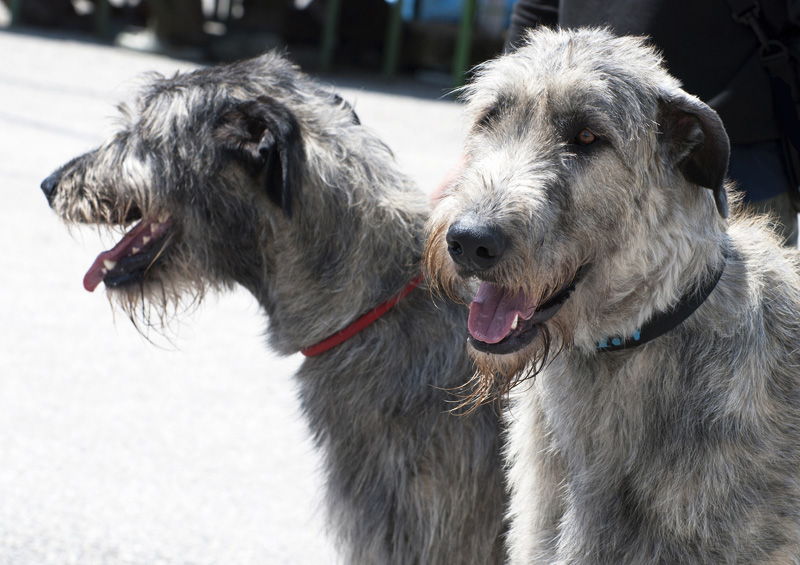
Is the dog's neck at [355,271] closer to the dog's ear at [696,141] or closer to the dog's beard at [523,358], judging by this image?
the dog's beard at [523,358]

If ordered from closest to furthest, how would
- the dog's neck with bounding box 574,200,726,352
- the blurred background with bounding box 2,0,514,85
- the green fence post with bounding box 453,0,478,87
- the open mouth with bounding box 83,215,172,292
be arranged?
1. the dog's neck with bounding box 574,200,726,352
2. the open mouth with bounding box 83,215,172,292
3. the green fence post with bounding box 453,0,478,87
4. the blurred background with bounding box 2,0,514,85

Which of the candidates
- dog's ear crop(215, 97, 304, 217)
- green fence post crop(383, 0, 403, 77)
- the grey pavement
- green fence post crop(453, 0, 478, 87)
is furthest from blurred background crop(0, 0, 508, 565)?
green fence post crop(383, 0, 403, 77)

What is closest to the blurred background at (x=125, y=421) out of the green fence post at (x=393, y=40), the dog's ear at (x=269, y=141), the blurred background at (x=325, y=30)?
the dog's ear at (x=269, y=141)

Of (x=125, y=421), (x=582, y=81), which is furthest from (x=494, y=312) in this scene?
(x=125, y=421)

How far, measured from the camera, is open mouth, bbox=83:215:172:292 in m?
3.44

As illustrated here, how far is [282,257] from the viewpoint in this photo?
337 centimetres

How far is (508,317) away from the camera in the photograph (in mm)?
2486

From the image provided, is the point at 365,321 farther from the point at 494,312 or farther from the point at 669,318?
the point at 669,318

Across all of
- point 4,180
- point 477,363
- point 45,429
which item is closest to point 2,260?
point 4,180

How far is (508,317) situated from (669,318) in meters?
0.38

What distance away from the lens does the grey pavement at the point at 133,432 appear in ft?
13.6

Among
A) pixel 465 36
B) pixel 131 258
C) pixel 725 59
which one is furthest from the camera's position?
pixel 465 36

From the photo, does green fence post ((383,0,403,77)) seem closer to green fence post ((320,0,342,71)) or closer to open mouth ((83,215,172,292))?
green fence post ((320,0,342,71))

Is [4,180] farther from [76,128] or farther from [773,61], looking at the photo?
[773,61]
